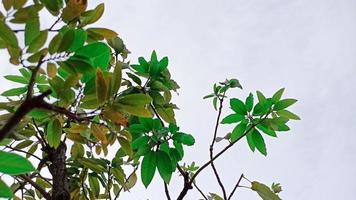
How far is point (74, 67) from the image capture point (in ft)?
2.15

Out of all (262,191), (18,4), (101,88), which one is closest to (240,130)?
(262,191)

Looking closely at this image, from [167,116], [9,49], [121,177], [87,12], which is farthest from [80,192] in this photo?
[9,49]

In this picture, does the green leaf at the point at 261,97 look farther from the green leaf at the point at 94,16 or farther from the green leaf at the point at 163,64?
the green leaf at the point at 94,16

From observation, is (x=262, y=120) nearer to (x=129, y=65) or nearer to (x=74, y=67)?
(x=129, y=65)

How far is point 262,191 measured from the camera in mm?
991

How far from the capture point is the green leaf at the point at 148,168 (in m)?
0.91

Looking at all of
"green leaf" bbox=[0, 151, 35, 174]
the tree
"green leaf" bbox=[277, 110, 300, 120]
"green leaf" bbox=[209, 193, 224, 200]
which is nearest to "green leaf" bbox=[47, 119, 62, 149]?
the tree

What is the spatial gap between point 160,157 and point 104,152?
311mm

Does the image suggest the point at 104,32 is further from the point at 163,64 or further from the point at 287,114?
the point at 287,114

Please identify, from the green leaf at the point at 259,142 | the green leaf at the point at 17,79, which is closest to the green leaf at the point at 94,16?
the green leaf at the point at 17,79

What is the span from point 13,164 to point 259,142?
2.27 feet

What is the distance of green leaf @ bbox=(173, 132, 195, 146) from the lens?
0.95m

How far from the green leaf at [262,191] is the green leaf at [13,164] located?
0.62m

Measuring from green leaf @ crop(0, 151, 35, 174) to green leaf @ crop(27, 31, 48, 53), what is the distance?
0.68 feet
